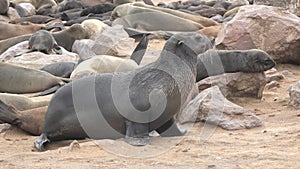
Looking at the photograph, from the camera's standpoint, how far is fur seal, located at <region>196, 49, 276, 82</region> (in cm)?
648

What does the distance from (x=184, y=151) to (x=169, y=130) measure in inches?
25.8

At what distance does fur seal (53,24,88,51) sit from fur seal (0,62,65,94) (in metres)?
2.97

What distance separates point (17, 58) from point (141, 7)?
490 cm

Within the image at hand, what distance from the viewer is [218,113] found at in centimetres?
492

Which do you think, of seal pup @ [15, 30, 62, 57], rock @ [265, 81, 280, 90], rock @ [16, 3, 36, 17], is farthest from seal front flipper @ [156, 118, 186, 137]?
rock @ [16, 3, 36, 17]

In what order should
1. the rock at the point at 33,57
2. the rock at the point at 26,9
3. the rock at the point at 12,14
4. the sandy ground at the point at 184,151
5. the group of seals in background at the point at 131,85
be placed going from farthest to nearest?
1. the rock at the point at 26,9
2. the rock at the point at 12,14
3. the rock at the point at 33,57
4. the group of seals in background at the point at 131,85
5. the sandy ground at the point at 184,151

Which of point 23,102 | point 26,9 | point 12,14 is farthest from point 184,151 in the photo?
point 26,9

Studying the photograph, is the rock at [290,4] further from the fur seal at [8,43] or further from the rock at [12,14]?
the rock at [12,14]

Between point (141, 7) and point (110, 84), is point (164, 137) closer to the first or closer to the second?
point (110, 84)

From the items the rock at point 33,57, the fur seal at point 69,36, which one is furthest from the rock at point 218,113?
the fur seal at point 69,36

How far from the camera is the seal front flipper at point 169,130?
15.0ft

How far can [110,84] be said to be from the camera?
4.43 m

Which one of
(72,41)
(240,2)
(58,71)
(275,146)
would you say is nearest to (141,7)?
(72,41)

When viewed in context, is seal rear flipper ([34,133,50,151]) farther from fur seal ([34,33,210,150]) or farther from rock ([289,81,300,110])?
rock ([289,81,300,110])
